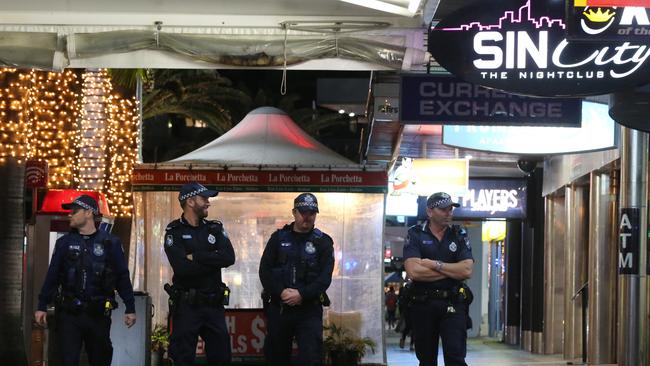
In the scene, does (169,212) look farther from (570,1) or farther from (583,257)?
(570,1)

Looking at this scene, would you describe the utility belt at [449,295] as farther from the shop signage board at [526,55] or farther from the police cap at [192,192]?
the police cap at [192,192]

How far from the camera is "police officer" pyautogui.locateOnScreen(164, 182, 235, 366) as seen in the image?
10547mm

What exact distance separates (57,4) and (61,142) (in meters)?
7.97

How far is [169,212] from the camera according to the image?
17.8 m

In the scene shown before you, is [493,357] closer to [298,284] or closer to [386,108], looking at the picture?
[386,108]

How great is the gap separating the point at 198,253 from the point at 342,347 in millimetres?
6950

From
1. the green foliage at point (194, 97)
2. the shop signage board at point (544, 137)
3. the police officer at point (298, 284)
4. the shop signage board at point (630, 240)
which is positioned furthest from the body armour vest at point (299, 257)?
the green foliage at point (194, 97)

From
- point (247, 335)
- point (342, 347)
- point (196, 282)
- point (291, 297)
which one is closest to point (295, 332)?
point (291, 297)

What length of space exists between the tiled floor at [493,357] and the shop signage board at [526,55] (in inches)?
403

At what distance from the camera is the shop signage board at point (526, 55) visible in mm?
9883

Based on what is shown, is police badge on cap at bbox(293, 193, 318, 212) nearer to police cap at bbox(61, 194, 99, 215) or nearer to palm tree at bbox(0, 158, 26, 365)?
police cap at bbox(61, 194, 99, 215)

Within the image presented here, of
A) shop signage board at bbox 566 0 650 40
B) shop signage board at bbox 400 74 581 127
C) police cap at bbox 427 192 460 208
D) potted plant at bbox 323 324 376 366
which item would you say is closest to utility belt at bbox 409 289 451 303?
police cap at bbox 427 192 460 208

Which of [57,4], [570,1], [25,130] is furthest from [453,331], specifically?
[25,130]

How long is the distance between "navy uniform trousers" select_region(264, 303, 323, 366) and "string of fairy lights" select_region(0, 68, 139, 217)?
6060 millimetres
